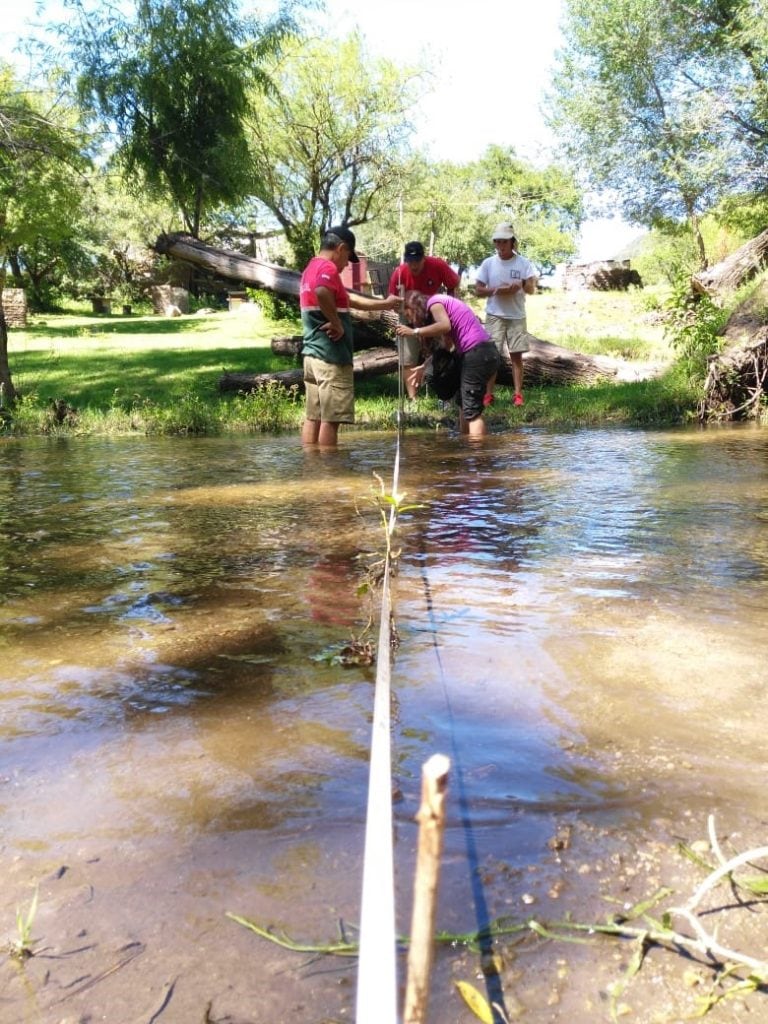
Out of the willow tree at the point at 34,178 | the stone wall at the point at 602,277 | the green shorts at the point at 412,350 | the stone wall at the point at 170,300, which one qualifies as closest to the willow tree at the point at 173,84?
the willow tree at the point at 34,178

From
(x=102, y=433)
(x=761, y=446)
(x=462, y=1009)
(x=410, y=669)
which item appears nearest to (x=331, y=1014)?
(x=462, y=1009)

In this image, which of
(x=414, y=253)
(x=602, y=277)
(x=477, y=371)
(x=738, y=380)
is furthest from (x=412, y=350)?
(x=602, y=277)

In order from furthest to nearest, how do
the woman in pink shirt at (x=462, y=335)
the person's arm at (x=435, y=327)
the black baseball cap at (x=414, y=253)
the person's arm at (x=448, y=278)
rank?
the person's arm at (x=448, y=278) < the black baseball cap at (x=414, y=253) < the woman in pink shirt at (x=462, y=335) < the person's arm at (x=435, y=327)

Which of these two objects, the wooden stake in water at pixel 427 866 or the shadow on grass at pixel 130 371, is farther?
the shadow on grass at pixel 130 371

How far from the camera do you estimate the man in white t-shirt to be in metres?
10.4

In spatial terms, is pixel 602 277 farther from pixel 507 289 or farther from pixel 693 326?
pixel 507 289

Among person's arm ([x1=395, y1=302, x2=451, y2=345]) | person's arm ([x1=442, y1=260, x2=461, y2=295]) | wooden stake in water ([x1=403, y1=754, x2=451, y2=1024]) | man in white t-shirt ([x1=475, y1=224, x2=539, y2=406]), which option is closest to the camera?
wooden stake in water ([x1=403, y1=754, x2=451, y2=1024])

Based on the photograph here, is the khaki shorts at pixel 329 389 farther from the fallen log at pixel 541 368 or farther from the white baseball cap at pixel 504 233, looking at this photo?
the fallen log at pixel 541 368

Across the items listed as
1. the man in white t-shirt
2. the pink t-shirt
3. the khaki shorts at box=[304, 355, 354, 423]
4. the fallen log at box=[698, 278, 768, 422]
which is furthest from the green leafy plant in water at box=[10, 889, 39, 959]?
the fallen log at box=[698, 278, 768, 422]

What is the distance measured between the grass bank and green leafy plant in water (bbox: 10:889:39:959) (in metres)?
9.99

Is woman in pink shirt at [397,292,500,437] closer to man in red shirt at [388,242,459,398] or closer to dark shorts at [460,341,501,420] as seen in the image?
dark shorts at [460,341,501,420]

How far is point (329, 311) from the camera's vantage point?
818 centimetres

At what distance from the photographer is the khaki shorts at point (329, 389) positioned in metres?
8.77

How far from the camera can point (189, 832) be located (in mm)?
1815
